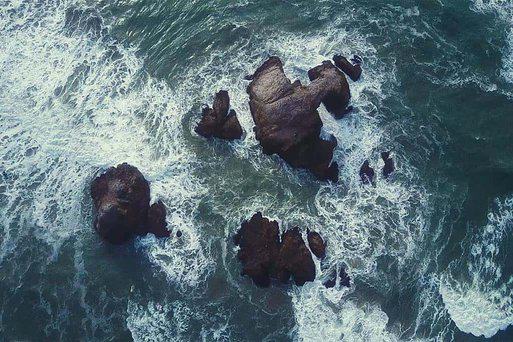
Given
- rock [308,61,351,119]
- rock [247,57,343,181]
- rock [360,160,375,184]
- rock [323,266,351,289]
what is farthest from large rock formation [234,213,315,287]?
rock [308,61,351,119]

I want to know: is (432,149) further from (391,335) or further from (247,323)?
(247,323)

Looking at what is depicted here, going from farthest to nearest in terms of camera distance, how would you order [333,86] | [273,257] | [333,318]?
[333,86]
[273,257]
[333,318]

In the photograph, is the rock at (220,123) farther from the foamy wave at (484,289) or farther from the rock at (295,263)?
the foamy wave at (484,289)

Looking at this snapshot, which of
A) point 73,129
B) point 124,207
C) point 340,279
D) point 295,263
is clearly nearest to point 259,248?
point 295,263

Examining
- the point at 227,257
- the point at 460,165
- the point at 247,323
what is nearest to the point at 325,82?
the point at 460,165

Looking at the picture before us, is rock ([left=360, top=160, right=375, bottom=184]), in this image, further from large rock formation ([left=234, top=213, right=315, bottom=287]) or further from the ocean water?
large rock formation ([left=234, top=213, right=315, bottom=287])

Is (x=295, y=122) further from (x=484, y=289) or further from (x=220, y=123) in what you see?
(x=484, y=289)
